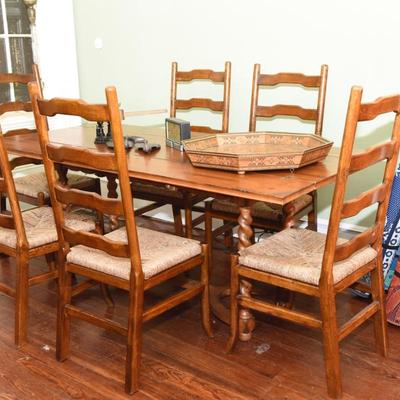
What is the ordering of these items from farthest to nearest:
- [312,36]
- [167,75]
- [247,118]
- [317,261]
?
1. [167,75]
2. [247,118]
3. [312,36]
4. [317,261]

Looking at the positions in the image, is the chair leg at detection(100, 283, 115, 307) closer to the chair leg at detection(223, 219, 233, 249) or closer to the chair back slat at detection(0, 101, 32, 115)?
the chair leg at detection(223, 219, 233, 249)

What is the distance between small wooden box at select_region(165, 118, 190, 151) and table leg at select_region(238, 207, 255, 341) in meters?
0.53

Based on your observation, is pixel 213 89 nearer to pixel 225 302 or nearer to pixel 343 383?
pixel 225 302

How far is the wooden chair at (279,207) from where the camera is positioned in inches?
98.9

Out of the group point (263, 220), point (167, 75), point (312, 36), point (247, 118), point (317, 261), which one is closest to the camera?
point (317, 261)

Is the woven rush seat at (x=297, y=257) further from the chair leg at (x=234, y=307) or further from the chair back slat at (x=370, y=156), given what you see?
the chair back slat at (x=370, y=156)

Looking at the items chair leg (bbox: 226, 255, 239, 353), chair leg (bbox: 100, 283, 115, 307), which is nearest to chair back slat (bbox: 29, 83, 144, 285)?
chair leg (bbox: 226, 255, 239, 353)

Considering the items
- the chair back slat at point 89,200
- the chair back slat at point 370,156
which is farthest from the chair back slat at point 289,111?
the chair back slat at point 89,200

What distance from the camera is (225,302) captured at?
264 centimetres

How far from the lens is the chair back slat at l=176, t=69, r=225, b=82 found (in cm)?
306

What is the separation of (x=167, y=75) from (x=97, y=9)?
78 cm

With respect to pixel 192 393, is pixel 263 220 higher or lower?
higher

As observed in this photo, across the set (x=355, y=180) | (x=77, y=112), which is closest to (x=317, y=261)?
(x=77, y=112)

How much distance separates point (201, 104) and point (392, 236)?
4.16 ft
